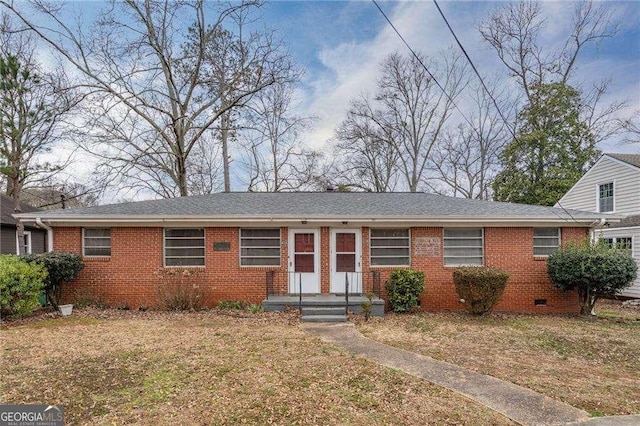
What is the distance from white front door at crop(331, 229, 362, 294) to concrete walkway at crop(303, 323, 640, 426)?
343cm

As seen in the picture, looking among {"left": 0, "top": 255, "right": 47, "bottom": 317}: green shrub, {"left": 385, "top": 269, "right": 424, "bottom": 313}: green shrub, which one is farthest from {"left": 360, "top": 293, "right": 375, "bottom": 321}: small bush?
{"left": 0, "top": 255, "right": 47, "bottom": 317}: green shrub

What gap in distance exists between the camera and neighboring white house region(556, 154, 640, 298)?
13625 mm

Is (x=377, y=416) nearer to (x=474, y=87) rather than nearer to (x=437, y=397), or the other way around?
(x=437, y=397)

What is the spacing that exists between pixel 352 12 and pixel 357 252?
6504mm

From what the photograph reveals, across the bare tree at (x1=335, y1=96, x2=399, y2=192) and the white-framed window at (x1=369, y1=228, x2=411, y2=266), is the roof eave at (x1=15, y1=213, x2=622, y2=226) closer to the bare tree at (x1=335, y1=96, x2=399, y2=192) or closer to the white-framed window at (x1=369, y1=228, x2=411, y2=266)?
the white-framed window at (x1=369, y1=228, x2=411, y2=266)

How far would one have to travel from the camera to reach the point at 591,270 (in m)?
8.98

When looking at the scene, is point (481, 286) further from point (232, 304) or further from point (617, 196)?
point (617, 196)

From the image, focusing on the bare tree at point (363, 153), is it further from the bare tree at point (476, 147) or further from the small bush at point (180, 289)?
the small bush at point (180, 289)

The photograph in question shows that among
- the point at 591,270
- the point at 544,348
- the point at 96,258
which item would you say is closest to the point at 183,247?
the point at 96,258

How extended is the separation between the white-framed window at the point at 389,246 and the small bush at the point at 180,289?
512cm

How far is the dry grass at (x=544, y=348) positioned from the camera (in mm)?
4493

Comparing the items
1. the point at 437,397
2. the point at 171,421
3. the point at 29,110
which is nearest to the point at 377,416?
the point at 437,397

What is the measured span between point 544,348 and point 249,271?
7.30 m

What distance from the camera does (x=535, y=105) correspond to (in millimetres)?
20188
